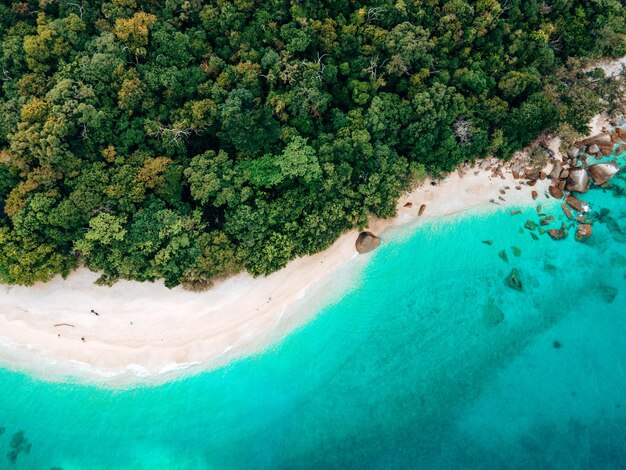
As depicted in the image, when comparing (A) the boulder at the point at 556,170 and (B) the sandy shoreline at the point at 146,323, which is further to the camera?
(A) the boulder at the point at 556,170

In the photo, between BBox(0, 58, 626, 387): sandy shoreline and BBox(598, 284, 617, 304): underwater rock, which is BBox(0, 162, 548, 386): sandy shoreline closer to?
BBox(0, 58, 626, 387): sandy shoreline

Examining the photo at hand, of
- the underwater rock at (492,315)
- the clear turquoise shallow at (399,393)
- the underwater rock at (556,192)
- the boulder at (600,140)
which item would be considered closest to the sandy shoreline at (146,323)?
the clear turquoise shallow at (399,393)

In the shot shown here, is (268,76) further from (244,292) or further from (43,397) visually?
(43,397)

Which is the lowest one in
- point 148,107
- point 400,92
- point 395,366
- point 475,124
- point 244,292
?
point 395,366

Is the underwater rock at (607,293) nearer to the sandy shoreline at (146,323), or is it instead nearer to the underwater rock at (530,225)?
the underwater rock at (530,225)

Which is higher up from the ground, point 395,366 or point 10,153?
point 10,153

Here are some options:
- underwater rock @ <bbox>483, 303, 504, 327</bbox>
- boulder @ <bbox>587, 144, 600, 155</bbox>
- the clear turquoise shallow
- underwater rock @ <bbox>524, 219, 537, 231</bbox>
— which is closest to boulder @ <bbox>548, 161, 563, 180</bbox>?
boulder @ <bbox>587, 144, 600, 155</bbox>

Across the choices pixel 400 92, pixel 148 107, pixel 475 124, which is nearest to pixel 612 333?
pixel 475 124
